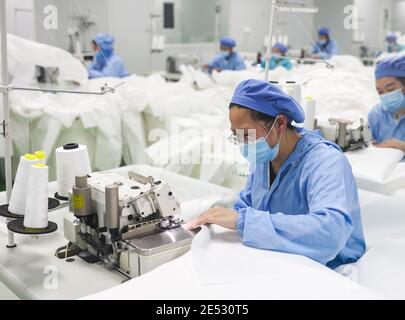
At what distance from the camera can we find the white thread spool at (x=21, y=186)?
1378 millimetres

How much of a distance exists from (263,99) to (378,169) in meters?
1.11

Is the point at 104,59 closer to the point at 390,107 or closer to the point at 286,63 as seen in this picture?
the point at 286,63

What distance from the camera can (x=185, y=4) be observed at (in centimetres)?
667

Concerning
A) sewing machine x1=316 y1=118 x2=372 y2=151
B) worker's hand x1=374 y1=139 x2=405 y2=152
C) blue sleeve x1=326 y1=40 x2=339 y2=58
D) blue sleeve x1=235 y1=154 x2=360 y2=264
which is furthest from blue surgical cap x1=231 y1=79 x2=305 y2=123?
blue sleeve x1=326 y1=40 x2=339 y2=58

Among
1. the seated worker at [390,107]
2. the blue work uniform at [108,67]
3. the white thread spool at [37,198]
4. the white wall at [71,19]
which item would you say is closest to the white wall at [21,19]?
the white wall at [71,19]

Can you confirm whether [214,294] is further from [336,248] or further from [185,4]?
[185,4]

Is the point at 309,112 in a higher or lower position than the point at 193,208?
higher

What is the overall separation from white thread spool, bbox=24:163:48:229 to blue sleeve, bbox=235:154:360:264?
21.3 inches

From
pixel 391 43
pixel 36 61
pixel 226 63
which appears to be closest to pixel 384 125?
pixel 36 61

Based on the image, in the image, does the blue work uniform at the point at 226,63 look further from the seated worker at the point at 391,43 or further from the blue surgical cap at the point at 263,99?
the blue surgical cap at the point at 263,99

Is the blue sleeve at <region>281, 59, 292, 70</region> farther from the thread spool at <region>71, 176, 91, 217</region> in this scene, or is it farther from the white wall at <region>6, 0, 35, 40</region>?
the thread spool at <region>71, 176, 91, 217</region>

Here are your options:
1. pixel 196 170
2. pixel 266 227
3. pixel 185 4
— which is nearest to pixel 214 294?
pixel 266 227

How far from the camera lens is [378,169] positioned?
228cm

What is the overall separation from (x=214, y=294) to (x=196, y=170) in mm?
1597
